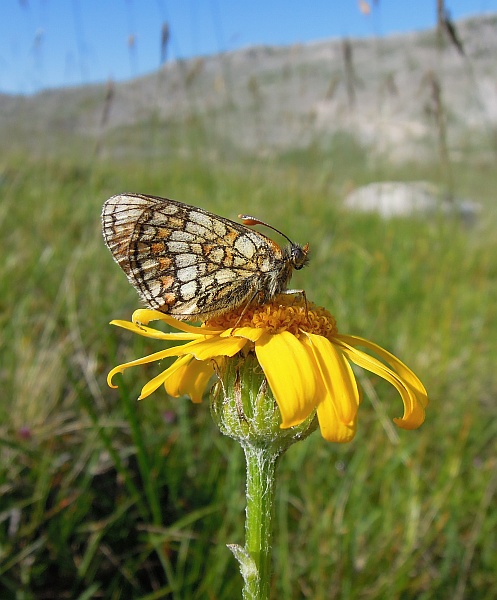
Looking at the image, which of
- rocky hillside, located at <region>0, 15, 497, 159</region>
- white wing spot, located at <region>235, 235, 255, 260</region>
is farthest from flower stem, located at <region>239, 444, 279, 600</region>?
rocky hillside, located at <region>0, 15, 497, 159</region>

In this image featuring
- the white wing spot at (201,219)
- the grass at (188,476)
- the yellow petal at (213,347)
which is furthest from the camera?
the grass at (188,476)

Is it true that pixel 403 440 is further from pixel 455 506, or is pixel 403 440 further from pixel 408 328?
pixel 408 328

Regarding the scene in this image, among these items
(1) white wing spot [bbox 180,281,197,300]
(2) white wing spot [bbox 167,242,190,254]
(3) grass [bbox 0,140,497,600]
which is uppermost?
(2) white wing spot [bbox 167,242,190,254]

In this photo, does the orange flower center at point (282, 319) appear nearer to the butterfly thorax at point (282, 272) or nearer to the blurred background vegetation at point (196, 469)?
the butterfly thorax at point (282, 272)

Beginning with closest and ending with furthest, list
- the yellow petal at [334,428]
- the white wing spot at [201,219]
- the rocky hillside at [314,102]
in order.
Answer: the yellow petal at [334,428] < the white wing spot at [201,219] < the rocky hillside at [314,102]

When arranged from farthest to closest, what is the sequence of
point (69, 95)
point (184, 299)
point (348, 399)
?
point (69, 95)
point (184, 299)
point (348, 399)

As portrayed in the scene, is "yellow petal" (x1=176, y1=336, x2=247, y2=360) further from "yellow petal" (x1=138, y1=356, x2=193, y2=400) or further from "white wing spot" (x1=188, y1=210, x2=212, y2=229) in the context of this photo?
"white wing spot" (x1=188, y1=210, x2=212, y2=229)

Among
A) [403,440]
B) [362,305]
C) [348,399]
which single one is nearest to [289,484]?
[403,440]

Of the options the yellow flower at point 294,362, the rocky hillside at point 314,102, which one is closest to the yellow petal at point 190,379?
the yellow flower at point 294,362
